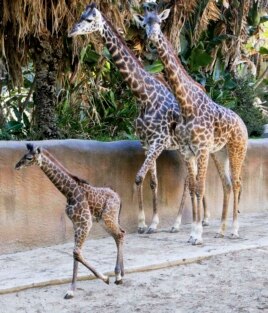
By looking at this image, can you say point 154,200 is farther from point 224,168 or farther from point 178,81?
point 178,81

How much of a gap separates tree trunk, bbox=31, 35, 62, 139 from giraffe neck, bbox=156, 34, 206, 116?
2.52 meters

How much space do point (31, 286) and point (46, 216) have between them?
181 cm

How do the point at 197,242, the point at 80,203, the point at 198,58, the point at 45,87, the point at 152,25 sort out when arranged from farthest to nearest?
the point at 198,58, the point at 45,87, the point at 197,242, the point at 152,25, the point at 80,203

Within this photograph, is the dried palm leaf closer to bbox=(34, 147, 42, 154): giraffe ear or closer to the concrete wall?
the concrete wall

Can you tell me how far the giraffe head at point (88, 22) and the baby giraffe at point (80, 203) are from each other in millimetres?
1896

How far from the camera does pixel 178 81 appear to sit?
7355mm

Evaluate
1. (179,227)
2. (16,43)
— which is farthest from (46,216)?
(16,43)

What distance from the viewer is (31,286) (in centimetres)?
557

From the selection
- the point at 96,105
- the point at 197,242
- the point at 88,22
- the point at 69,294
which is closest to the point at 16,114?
the point at 96,105

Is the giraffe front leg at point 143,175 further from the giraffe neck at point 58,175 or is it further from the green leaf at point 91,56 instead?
the green leaf at point 91,56

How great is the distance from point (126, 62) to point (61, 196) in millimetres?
1805

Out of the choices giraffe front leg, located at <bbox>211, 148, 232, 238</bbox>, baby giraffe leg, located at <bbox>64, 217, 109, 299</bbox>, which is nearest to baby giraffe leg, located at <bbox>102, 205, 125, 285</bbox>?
baby giraffe leg, located at <bbox>64, 217, 109, 299</bbox>

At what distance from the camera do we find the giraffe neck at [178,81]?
23.7 feet

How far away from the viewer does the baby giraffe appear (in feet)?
17.8
